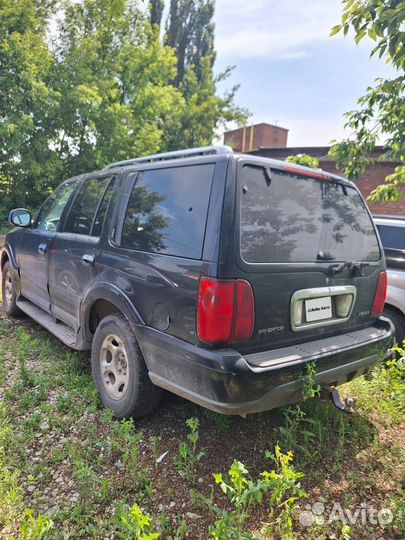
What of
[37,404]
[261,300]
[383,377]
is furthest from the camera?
[383,377]

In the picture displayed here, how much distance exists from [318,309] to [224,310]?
824 mm

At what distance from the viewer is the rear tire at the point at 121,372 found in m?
2.59

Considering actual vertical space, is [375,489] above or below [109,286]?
below

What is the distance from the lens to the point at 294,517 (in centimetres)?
204

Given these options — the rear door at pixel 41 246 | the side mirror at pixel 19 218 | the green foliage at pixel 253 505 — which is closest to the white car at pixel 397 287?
the green foliage at pixel 253 505

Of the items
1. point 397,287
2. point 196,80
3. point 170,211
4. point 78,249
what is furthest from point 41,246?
point 196,80

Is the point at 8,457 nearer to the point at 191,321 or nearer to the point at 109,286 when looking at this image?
the point at 109,286

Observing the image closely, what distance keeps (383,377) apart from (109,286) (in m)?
2.49

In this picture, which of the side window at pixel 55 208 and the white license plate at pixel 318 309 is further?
the side window at pixel 55 208

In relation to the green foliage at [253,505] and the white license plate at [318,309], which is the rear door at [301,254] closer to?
the white license plate at [318,309]

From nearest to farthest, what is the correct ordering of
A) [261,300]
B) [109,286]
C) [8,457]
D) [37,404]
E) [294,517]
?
[294,517] < [261,300] < [8,457] < [109,286] < [37,404]

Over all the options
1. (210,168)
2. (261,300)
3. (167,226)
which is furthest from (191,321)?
(210,168)

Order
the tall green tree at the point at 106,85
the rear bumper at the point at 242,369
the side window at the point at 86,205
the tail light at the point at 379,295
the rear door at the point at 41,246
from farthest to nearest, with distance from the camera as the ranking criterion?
the tall green tree at the point at 106,85 < the rear door at the point at 41,246 < the side window at the point at 86,205 < the tail light at the point at 379,295 < the rear bumper at the point at 242,369

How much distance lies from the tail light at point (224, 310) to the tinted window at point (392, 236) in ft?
10.3
